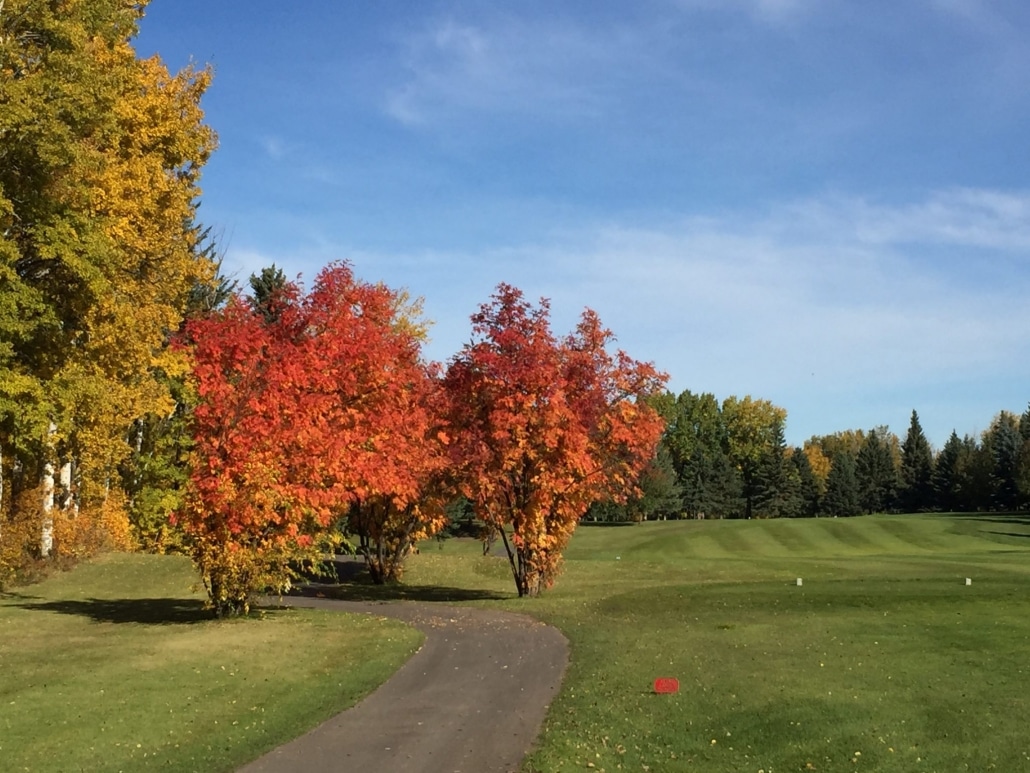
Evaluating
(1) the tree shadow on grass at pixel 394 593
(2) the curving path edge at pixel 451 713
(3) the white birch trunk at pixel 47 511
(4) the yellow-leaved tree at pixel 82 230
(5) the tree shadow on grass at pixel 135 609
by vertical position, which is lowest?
(1) the tree shadow on grass at pixel 394 593

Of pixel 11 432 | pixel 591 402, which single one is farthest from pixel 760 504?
pixel 11 432

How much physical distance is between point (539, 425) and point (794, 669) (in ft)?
43.8

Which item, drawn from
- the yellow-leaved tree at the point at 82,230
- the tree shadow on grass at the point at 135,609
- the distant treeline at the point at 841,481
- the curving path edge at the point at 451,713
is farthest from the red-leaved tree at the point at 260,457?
the distant treeline at the point at 841,481

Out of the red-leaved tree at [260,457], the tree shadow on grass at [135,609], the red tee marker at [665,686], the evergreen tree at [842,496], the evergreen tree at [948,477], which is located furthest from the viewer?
the evergreen tree at [842,496]

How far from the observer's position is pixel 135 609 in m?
27.8

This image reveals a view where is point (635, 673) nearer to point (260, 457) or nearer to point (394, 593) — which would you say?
point (260, 457)

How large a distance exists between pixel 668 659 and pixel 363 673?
6.28m

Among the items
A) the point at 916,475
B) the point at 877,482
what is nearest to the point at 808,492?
the point at 877,482

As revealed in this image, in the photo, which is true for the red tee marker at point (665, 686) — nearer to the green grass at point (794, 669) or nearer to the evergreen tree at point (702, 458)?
the green grass at point (794, 669)

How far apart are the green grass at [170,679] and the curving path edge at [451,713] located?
51 cm

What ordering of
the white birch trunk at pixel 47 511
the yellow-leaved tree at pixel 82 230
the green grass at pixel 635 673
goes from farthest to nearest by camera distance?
the white birch trunk at pixel 47 511
the yellow-leaved tree at pixel 82 230
the green grass at pixel 635 673

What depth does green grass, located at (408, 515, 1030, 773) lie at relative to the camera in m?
12.2

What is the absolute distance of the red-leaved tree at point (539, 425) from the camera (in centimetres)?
2858

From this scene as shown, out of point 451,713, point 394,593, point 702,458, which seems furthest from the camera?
point 702,458
